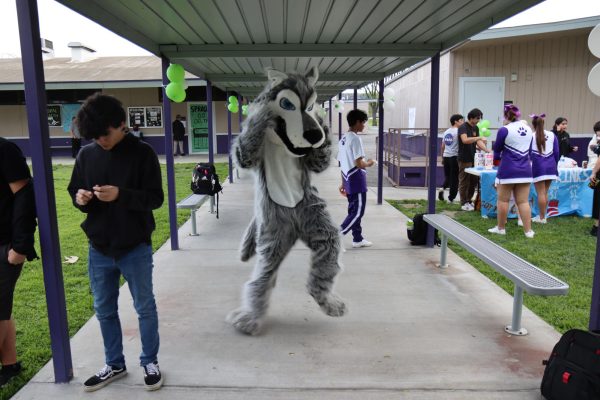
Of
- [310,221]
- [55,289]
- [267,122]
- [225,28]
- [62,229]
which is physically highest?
[225,28]

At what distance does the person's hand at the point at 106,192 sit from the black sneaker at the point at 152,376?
106 cm

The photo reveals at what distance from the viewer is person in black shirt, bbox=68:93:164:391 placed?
2.53 metres

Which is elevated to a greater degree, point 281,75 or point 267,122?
point 281,75

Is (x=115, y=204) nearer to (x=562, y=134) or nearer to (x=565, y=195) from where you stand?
(x=565, y=195)

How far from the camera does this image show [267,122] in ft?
11.1

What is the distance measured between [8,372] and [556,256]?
5674 mm

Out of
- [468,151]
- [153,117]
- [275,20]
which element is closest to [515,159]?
[468,151]

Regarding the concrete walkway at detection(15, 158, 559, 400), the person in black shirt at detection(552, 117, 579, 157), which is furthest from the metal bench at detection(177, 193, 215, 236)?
the person in black shirt at detection(552, 117, 579, 157)

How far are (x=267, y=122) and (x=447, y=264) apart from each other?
2999 mm

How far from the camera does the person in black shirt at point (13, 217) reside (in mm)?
2617

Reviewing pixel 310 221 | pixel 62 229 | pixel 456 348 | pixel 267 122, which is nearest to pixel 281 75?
pixel 267 122

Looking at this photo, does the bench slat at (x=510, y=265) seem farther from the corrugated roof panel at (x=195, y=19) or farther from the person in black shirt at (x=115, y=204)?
the corrugated roof panel at (x=195, y=19)

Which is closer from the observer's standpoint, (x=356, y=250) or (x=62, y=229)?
(x=356, y=250)

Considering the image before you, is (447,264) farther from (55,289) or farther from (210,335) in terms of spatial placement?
(55,289)
